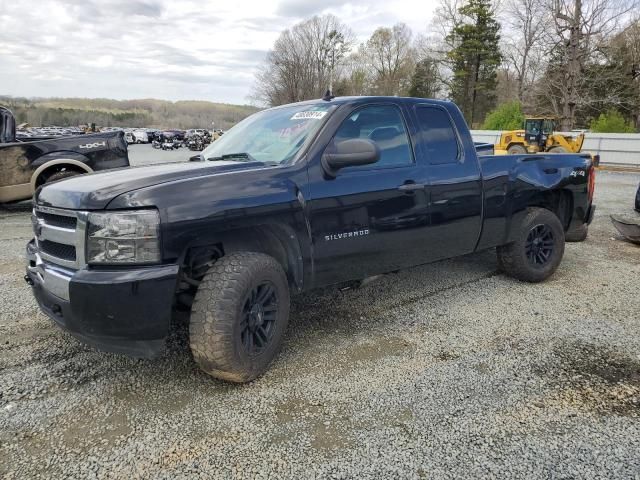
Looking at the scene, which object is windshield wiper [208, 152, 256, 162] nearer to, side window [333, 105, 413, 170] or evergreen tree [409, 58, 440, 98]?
side window [333, 105, 413, 170]

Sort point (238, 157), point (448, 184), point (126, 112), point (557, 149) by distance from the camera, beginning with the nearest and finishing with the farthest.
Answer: point (238, 157) → point (448, 184) → point (557, 149) → point (126, 112)

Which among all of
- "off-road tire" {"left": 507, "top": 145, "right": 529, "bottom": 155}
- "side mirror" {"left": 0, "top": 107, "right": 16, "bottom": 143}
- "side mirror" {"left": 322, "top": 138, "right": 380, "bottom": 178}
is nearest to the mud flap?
"side mirror" {"left": 322, "top": 138, "right": 380, "bottom": 178}

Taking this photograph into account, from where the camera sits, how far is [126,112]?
124 meters

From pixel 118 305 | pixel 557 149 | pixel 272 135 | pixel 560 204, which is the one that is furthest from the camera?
pixel 557 149

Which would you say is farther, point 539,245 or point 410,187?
point 539,245

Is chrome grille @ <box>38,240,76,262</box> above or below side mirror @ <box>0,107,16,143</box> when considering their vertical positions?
below

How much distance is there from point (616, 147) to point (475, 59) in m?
27.8

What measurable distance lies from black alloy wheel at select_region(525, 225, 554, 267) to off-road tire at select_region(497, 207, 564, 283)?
0.02 m

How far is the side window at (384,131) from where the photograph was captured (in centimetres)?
358

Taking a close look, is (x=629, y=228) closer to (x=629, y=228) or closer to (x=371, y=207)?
(x=629, y=228)

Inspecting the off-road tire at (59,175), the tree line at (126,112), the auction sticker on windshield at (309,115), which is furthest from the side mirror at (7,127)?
the tree line at (126,112)

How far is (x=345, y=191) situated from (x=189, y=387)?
163 centimetres

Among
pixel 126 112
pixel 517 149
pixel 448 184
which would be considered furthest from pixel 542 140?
pixel 126 112

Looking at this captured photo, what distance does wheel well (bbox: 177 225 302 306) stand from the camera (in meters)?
→ 3.01
